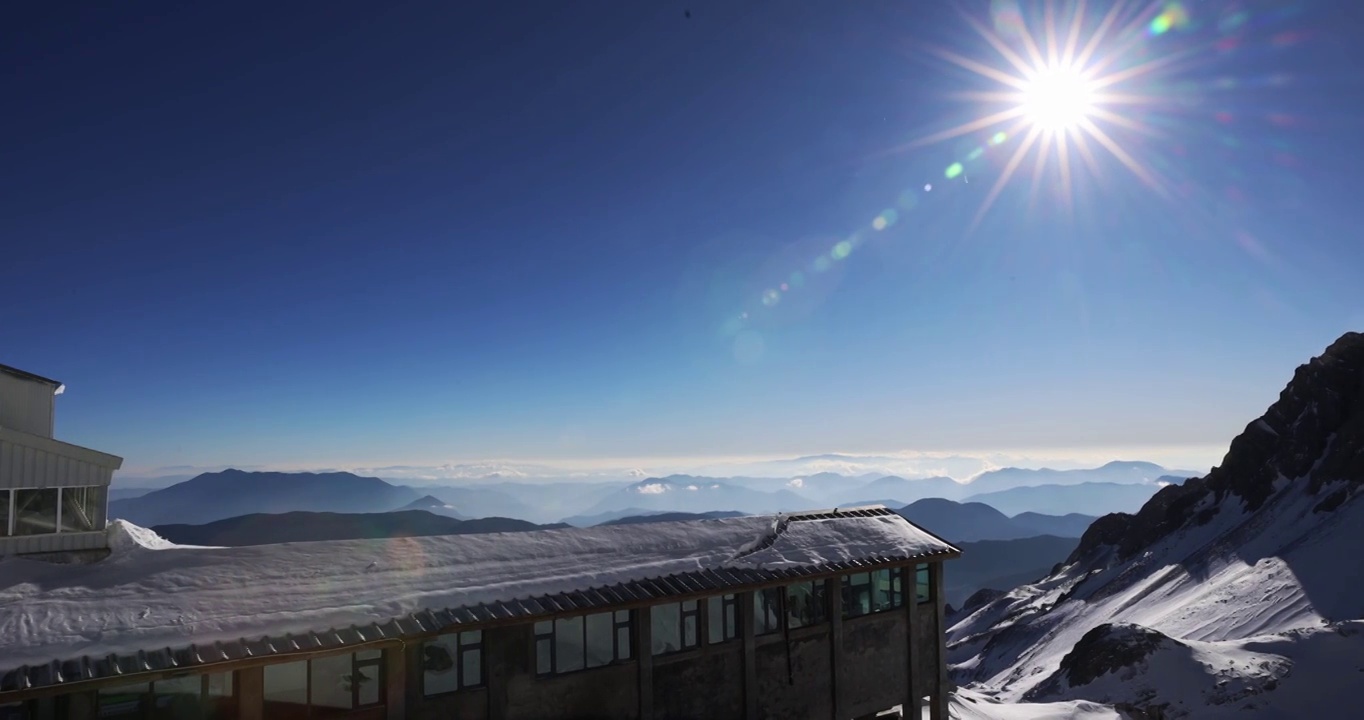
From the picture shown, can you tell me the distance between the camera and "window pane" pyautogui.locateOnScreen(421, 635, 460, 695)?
50.4 feet

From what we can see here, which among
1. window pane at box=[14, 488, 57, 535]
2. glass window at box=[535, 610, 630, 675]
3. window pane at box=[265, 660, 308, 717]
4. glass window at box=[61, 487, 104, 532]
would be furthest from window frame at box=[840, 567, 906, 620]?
window pane at box=[14, 488, 57, 535]

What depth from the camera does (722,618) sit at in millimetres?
19781

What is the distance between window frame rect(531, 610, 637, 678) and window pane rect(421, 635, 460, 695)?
179cm

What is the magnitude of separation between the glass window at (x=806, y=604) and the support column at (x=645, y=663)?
4.66m

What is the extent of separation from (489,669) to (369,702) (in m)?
2.44

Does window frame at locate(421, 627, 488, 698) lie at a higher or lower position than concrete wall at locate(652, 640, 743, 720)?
higher

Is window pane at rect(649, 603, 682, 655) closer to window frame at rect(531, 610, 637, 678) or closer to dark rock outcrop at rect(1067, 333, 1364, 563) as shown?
window frame at rect(531, 610, 637, 678)

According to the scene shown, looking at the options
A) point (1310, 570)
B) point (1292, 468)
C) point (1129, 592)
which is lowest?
point (1129, 592)

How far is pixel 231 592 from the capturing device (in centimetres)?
1474

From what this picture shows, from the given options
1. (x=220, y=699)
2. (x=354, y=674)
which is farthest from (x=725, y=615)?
(x=220, y=699)

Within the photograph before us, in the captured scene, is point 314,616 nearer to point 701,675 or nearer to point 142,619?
point 142,619

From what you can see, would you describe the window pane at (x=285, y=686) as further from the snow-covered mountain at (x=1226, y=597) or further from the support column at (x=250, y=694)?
the snow-covered mountain at (x=1226, y=597)

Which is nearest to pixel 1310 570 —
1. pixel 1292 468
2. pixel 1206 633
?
pixel 1206 633

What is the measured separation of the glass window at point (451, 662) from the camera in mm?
15391
